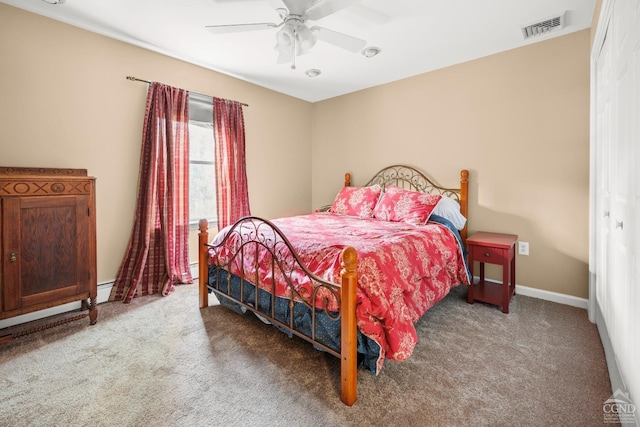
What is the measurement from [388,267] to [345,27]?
7.03 ft

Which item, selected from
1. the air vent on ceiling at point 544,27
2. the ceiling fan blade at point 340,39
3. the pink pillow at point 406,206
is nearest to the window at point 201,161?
the ceiling fan blade at point 340,39

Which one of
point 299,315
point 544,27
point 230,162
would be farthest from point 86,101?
point 544,27

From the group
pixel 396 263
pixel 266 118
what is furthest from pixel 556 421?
pixel 266 118

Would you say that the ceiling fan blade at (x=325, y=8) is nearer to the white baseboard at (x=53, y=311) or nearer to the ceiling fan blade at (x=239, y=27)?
the ceiling fan blade at (x=239, y=27)

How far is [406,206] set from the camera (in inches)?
119

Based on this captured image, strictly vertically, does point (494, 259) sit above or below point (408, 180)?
below

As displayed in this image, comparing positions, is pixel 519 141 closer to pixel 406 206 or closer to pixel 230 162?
pixel 406 206

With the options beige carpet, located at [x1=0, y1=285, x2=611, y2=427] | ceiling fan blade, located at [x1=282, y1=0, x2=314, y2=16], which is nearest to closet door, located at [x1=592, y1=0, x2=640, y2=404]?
beige carpet, located at [x1=0, y1=285, x2=611, y2=427]

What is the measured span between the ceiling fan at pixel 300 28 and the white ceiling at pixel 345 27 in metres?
0.25

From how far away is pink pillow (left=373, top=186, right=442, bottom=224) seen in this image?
2.89 m

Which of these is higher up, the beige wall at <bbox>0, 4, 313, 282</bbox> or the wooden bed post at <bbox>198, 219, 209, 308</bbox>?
the beige wall at <bbox>0, 4, 313, 282</bbox>

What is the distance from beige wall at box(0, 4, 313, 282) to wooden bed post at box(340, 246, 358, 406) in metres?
2.53

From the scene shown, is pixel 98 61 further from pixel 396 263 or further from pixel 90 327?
pixel 396 263

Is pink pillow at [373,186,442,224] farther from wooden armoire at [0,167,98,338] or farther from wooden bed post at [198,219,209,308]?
wooden armoire at [0,167,98,338]
